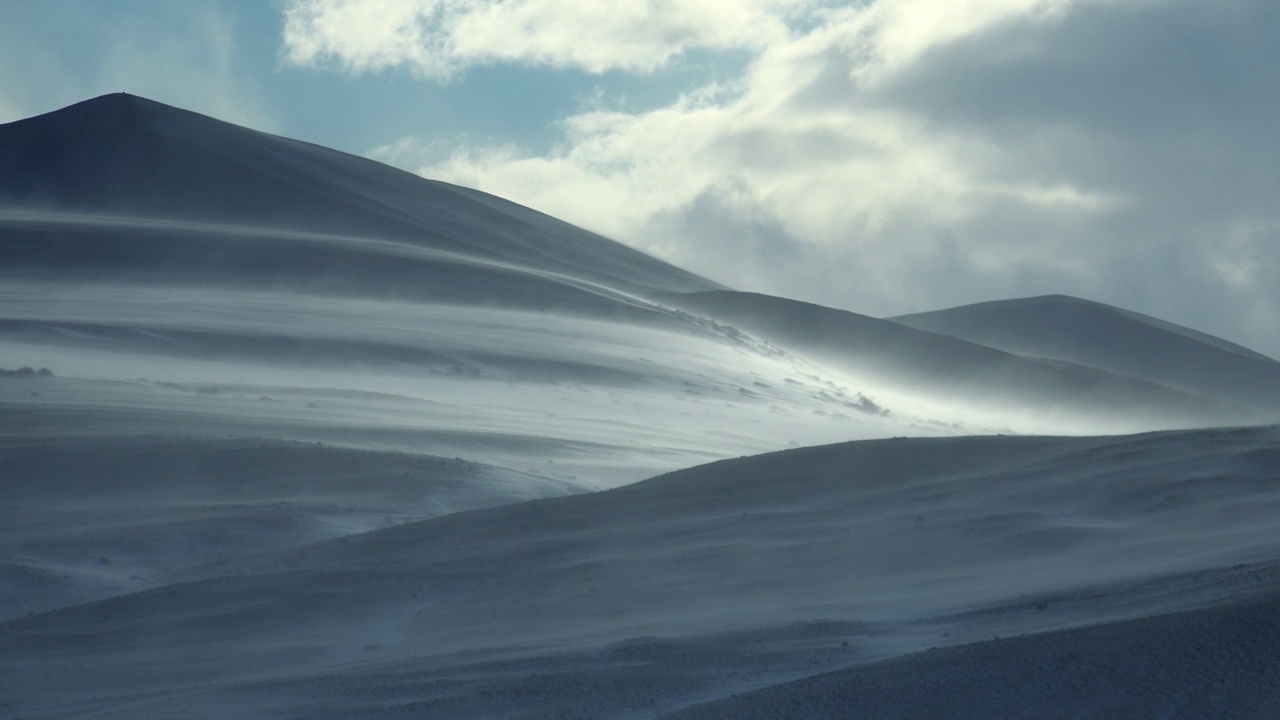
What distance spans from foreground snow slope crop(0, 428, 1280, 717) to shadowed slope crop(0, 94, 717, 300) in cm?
1789

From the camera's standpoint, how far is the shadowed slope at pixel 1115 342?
42156 mm

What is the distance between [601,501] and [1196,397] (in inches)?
1211

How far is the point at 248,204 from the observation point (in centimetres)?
3400

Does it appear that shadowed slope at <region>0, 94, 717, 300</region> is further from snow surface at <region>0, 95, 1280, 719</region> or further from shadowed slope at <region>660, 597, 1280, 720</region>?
shadowed slope at <region>660, 597, 1280, 720</region>

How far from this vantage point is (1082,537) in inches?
290

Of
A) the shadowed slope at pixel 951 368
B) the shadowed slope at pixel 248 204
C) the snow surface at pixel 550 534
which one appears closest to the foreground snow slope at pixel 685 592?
the snow surface at pixel 550 534

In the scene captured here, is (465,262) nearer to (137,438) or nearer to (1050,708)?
(137,438)

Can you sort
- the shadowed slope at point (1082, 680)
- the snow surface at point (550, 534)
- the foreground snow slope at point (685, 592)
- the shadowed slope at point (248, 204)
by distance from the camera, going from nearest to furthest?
the shadowed slope at point (1082, 680) → the snow surface at point (550, 534) → the foreground snow slope at point (685, 592) → the shadowed slope at point (248, 204)

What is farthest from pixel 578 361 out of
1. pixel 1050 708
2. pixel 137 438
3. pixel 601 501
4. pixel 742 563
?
pixel 1050 708

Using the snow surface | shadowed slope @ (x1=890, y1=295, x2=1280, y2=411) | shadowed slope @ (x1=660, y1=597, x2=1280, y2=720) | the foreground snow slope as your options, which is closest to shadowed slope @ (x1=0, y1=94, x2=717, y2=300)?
the snow surface

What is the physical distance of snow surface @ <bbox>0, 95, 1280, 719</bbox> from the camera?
4.85 metres

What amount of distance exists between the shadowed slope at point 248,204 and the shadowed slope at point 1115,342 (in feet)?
37.1

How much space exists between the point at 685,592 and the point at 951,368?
28.8 metres

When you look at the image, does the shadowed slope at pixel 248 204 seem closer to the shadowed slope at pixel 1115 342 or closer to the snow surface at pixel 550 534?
the snow surface at pixel 550 534
